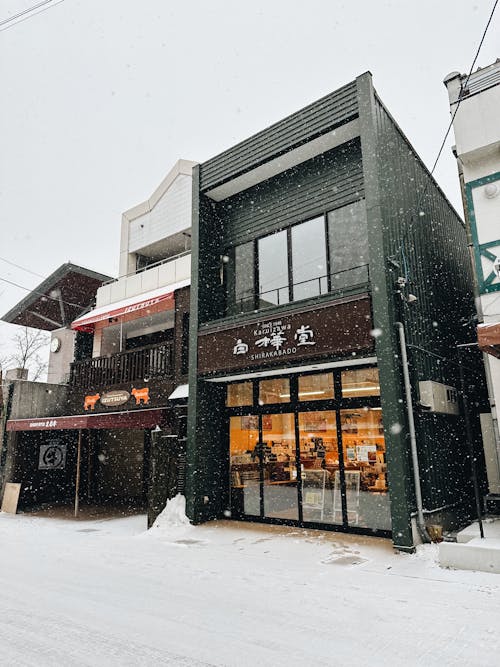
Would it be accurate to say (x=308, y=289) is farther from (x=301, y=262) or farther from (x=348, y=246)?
(x=348, y=246)

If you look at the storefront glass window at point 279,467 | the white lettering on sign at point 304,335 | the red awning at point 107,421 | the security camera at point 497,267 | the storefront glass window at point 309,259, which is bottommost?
the storefront glass window at point 279,467

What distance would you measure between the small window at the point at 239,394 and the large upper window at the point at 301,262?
194 cm

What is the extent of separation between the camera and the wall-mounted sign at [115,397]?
14.5 metres

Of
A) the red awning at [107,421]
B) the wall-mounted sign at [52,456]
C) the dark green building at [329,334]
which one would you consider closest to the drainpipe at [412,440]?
the dark green building at [329,334]

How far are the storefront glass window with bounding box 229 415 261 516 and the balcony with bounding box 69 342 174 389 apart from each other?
10.3ft

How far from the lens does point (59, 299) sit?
1942 centimetres

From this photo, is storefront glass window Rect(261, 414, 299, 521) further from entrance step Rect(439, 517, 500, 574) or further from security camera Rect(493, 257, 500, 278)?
security camera Rect(493, 257, 500, 278)

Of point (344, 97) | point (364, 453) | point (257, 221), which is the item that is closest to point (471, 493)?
point (364, 453)

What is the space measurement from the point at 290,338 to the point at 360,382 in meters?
1.75

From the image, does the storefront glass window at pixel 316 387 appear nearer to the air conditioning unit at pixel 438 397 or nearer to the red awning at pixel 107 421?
the air conditioning unit at pixel 438 397

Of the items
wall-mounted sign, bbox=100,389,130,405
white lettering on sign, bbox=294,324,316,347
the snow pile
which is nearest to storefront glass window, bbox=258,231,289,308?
white lettering on sign, bbox=294,324,316,347

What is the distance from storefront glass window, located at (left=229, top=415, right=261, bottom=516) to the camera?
1124 cm

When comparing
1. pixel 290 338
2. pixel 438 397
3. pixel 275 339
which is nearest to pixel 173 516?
pixel 275 339

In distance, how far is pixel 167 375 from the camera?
45.3 ft
